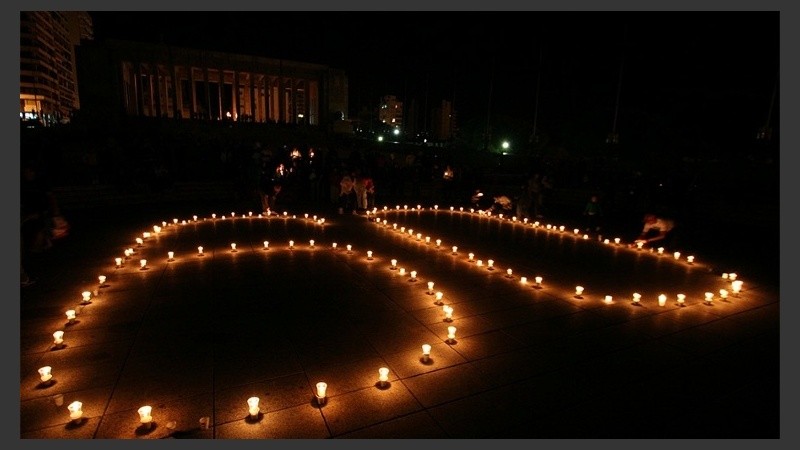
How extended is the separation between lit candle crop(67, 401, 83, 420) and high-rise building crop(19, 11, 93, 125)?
7078 centimetres

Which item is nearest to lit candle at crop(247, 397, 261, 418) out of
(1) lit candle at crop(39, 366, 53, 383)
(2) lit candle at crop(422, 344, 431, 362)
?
(2) lit candle at crop(422, 344, 431, 362)

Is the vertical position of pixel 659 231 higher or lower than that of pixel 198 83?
lower

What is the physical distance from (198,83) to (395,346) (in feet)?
168

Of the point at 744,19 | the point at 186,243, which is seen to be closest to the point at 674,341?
the point at 186,243

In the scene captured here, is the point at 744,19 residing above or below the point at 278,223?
above

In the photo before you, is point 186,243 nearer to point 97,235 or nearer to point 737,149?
point 97,235

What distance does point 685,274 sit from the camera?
7.64m

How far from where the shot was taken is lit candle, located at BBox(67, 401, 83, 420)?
3.30 meters

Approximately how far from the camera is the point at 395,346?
468cm

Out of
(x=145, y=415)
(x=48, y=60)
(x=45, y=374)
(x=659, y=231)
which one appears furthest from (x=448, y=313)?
(x=48, y=60)

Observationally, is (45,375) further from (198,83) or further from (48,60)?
(48,60)

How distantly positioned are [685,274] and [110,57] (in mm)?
40225

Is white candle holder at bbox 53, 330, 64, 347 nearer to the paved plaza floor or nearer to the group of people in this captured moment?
the paved plaza floor

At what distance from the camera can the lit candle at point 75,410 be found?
10.8ft
